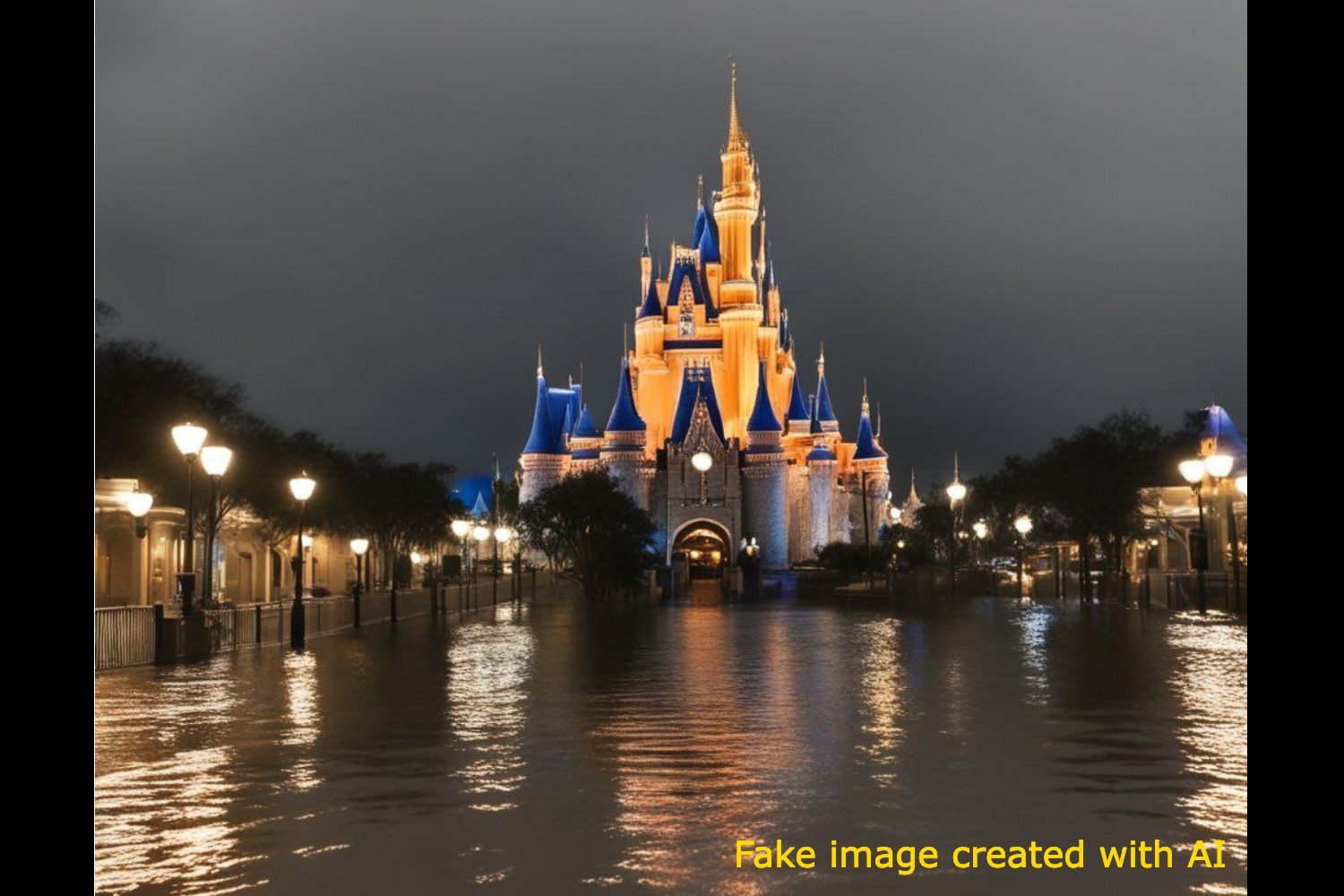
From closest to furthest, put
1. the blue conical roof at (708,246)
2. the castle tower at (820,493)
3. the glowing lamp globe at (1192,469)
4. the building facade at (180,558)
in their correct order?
the glowing lamp globe at (1192,469) → the building facade at (180,558) → the castle tower at (820,493) → the blue conical roof at (708,246)

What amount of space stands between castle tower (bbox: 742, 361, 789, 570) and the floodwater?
2991 inches

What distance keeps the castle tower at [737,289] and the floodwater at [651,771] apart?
82213 millimetres

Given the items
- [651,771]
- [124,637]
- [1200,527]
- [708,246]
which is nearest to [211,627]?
[124,637]

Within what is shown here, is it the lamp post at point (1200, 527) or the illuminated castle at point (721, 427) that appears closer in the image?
the lamp post at point (1200, 527)

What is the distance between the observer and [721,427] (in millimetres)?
95438

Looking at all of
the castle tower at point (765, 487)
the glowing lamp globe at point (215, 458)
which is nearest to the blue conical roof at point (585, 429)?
the castle tower at point (765, 487)

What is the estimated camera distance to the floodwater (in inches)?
251

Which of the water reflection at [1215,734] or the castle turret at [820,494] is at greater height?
the castle turret at [820,494]

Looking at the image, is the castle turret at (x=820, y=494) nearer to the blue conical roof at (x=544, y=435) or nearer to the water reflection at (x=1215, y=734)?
the blue conical roof at (x=544, y=435)

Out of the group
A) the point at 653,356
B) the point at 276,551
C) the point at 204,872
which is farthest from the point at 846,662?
the point at 653,356

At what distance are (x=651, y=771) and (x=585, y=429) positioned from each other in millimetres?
91967

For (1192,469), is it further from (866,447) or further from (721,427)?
(866,447)

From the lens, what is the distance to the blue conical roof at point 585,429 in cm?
10031

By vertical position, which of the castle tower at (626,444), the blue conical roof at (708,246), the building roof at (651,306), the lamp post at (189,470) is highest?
the blue conical roof at (708,246)
